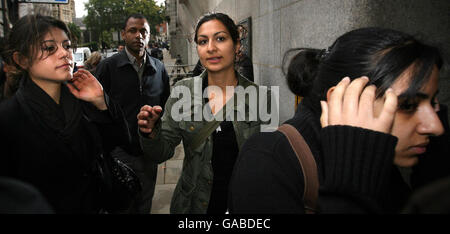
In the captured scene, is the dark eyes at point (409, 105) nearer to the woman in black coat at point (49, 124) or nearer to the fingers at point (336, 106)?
the fingers at point (336, 106)

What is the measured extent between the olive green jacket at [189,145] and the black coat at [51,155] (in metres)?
0.40

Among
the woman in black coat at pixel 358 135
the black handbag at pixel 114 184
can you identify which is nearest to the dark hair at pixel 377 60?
the woman in black coat at pixel 358 135

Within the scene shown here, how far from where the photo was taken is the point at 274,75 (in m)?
5.10

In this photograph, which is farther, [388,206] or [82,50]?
[82,50]

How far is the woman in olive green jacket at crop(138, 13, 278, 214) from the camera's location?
2.07m

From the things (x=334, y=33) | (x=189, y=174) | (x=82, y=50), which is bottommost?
(x=189, y=174)

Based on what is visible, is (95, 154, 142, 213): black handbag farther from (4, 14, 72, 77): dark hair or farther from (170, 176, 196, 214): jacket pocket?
(4, 14, 72, 77): dark hair

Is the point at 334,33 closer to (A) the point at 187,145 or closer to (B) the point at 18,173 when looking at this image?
(A) the point at 187,145

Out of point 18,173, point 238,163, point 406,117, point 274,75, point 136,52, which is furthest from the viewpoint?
point 274,75

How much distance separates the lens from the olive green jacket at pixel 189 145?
2.07 metres

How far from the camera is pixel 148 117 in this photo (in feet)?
5.92

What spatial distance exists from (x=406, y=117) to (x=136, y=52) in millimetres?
3260

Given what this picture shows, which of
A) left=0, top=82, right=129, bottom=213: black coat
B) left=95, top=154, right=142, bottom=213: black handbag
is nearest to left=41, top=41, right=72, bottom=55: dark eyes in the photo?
left=0, top=82, right=129, bottom=213: black coat

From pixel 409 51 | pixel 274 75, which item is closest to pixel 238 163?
pixel 409 51
